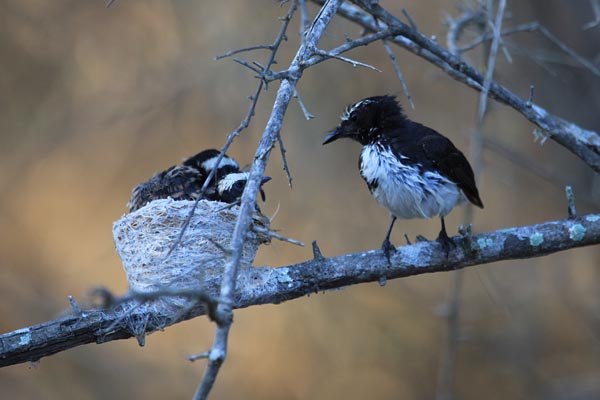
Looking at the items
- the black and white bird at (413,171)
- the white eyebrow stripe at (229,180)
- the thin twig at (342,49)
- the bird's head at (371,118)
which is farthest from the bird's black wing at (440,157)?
the white eyebrow stripe at (229,180)

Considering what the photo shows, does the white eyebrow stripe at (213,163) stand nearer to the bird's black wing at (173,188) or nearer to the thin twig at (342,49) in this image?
the bird's black wing at (173,188)

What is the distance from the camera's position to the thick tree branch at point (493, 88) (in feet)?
13.9

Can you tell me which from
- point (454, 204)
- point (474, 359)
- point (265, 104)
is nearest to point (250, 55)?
point (265, 104)

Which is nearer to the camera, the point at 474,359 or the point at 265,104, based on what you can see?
the point at 265,104

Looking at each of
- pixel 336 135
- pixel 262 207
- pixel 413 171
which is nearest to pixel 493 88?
pixel 413 171

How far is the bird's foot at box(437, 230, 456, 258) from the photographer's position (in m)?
4.21

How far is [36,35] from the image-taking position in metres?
7.11

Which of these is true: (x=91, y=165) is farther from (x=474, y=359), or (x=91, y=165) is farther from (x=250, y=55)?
(x=474, y=359)

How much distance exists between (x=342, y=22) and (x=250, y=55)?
2.94 feet

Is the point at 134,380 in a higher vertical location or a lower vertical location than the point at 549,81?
lower

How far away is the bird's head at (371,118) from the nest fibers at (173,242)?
0.83 m

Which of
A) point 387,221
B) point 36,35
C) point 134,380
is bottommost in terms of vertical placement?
point 134,380

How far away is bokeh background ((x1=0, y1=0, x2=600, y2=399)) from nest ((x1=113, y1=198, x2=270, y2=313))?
233 centimetres

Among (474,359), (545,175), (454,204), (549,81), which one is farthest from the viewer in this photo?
(474,359)
